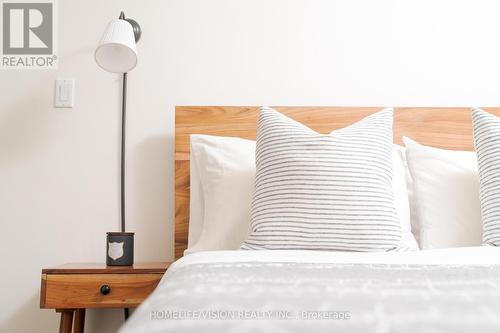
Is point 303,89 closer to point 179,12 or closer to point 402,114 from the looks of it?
point 402,114

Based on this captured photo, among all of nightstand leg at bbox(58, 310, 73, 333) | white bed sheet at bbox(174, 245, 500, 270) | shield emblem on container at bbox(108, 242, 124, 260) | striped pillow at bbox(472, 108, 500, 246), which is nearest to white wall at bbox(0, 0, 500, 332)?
shield emblem on container at bbox(108, 242, 124, 260)

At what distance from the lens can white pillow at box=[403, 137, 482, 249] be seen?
6.02 ft

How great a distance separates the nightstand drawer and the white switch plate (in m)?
0.71

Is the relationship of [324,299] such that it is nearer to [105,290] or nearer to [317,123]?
[105,290]

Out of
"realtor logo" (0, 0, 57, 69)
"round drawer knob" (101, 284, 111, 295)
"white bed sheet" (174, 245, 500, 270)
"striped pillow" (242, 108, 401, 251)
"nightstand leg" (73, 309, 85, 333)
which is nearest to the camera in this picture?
"white bed sheet" (174, 245, 500, 270)

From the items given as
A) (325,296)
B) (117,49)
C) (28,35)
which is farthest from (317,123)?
(325,296)

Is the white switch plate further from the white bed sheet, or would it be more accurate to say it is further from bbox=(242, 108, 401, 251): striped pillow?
the white bed sheet

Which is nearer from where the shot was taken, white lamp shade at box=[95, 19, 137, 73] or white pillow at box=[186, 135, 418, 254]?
white pillow at box=[186, 135, 418, 254]

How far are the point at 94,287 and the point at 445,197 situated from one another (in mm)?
1118

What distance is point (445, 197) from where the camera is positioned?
189 cm

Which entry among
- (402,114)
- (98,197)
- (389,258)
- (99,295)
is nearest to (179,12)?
(98,197)

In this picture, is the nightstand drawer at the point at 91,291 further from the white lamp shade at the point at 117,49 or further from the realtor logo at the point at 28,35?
the realtor logo at the point at 28,35

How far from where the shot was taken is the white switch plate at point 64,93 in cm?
227

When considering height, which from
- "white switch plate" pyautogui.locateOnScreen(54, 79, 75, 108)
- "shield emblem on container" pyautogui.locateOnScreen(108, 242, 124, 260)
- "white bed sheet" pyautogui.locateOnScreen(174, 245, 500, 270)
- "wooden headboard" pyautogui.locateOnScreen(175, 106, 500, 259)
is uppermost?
"white switch plate" pyautogui.locateOnScreen(54, 79, 75, 108)
